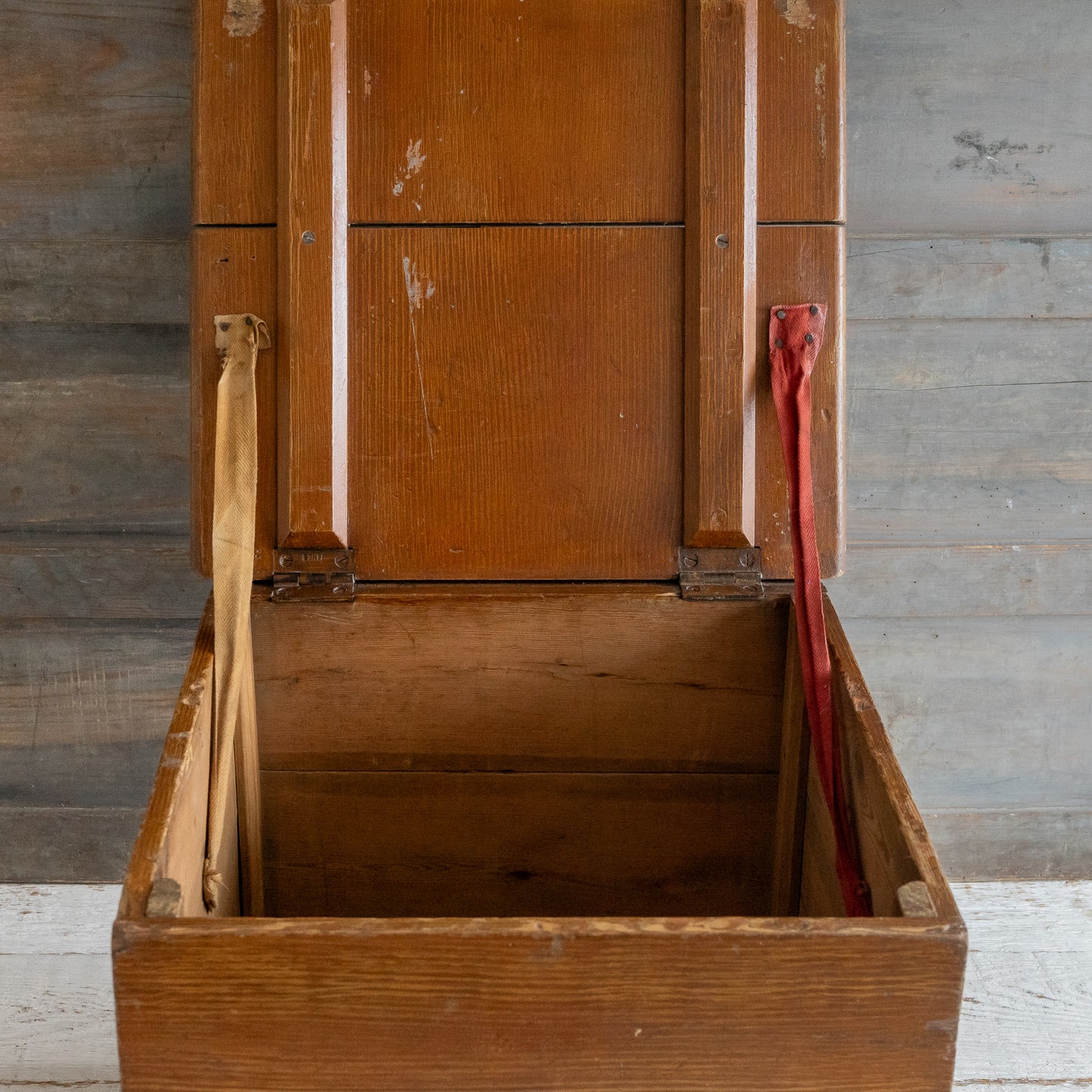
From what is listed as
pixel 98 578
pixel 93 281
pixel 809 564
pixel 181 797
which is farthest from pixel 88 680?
pixel 809 564

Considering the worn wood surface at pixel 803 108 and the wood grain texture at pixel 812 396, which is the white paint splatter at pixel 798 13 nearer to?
the worn wood surface at pixel 803 108

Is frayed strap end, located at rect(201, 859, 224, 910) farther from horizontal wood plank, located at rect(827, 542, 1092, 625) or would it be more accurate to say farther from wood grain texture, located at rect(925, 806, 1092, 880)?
wood grain texture, located at rect(925, 806, 1092, 880)

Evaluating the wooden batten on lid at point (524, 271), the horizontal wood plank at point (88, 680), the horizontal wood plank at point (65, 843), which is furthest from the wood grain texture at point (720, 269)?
the horizontal wood plank at point (65, 843)

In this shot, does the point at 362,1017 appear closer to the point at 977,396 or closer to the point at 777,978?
the point at 777,978

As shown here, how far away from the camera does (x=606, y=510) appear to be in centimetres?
115

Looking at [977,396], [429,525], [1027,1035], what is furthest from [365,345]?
[1027,1035]

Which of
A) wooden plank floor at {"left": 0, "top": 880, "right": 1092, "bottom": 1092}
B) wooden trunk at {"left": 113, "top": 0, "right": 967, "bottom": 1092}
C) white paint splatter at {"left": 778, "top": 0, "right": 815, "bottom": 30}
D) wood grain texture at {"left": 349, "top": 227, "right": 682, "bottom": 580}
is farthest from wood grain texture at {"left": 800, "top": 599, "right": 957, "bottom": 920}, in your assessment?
white paint splatter at {"left": 778, "top": 0, "right": 815, "bottom": 30}

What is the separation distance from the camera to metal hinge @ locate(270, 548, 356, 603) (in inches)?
44.2

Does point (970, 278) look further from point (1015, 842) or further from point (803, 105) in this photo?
point (1015, 842)

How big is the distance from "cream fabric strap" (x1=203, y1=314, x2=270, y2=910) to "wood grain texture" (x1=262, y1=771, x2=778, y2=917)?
0.52ft

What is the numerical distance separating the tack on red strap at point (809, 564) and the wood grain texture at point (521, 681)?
0.34ft

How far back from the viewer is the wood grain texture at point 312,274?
108 cm

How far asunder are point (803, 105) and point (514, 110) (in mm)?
296

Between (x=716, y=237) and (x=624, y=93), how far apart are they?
18 cm
